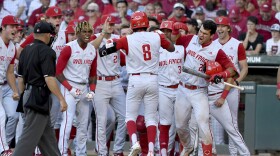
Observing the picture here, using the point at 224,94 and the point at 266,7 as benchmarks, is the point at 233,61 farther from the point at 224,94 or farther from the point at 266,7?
the point at 266,7

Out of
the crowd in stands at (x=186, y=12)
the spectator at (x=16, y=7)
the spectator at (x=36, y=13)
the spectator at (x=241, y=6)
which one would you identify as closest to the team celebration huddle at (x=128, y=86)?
the crowd in stands at (x=186, y=12)

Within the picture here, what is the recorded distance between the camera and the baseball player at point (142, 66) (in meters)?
12.2

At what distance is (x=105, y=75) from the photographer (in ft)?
44.7

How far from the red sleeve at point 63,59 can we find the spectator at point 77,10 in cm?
499

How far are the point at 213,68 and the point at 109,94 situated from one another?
212 cm

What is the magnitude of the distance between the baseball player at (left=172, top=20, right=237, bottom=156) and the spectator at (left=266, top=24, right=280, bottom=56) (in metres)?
3.41

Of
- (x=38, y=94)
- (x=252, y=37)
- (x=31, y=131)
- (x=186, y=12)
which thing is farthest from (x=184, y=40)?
(x=186, y=12)

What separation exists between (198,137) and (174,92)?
0.79 metres

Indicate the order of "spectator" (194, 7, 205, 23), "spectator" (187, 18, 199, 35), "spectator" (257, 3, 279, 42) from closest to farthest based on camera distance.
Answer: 1. "spectator" (187, 18, 199, 35)
2. "spectator" (257, 3, 279, 42)
3. "spectator" (194, 7, 205, 23)

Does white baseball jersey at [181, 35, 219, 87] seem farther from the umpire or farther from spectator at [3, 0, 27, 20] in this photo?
spectator at [3, 0, 27, 20]

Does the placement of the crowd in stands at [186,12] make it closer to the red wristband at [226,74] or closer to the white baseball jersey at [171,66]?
the white baseball jersey at [171,66]

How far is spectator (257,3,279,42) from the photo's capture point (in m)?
16.7

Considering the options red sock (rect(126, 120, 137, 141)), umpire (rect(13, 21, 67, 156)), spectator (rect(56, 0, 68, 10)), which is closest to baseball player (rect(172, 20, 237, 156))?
red sock (rect(126, 120, 137, 141))

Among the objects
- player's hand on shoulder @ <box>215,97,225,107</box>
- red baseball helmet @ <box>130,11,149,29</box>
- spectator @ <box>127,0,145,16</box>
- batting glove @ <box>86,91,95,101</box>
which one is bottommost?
player's hand on shoulder @ <box>215,97,225,107</box>
